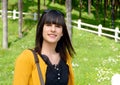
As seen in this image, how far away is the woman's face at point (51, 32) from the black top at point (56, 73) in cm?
22

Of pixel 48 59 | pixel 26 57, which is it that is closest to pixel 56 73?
pixel 48 59

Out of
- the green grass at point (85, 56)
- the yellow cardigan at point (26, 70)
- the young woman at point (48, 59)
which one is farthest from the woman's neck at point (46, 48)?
the green grass at point (85, 56)

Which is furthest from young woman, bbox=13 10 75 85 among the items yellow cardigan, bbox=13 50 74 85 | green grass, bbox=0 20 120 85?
green grass, bbox=0 20 120 85

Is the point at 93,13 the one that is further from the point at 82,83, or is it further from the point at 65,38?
the point at 65,38

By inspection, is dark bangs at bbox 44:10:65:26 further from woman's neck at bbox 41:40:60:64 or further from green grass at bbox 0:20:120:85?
green grass at bbox 0:20:120:85

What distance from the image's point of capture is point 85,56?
867 inches

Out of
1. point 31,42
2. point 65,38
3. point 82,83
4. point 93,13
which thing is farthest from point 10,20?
point 65,38

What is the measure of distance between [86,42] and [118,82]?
24915 millimetres

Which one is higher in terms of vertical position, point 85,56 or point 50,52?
point 50,52

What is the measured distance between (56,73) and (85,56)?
17920 millimetres

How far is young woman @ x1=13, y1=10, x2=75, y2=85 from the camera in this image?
3951 mm

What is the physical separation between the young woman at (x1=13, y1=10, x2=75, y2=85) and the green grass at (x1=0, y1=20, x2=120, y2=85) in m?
10.9

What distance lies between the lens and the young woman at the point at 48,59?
13.0ft

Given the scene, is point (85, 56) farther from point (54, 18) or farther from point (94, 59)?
point (54, 18)
